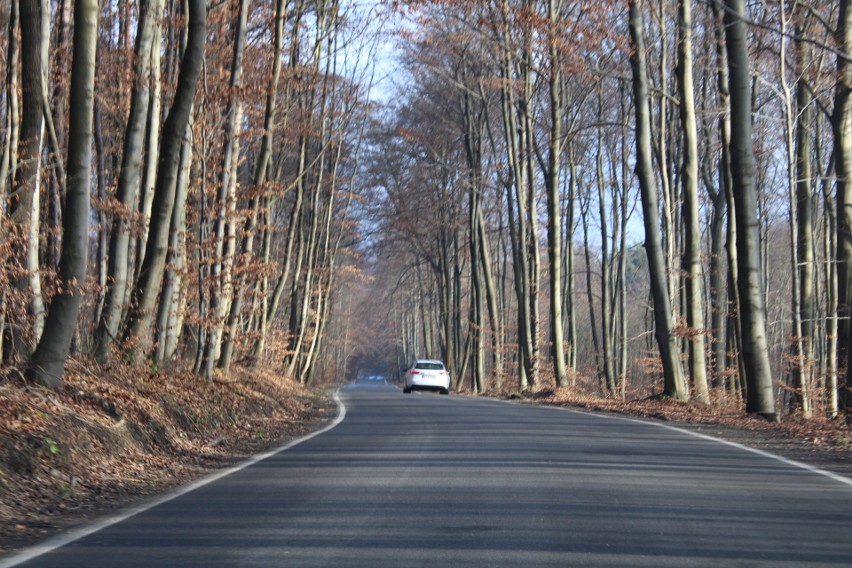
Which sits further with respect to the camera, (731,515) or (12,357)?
(12,357)

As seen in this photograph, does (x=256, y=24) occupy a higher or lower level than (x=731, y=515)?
higher

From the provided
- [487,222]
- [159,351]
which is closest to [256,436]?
[159,351]

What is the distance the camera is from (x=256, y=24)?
74.9 ft

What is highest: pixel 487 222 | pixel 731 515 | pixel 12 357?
pixel 487 222

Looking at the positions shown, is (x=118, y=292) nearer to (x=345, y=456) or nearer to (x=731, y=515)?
(x=345, y=456)

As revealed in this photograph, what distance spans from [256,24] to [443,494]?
17137 mm

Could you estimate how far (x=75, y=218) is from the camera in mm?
11375

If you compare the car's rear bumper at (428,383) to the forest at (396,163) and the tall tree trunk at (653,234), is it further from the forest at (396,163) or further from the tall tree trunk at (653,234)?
the tall tree trunk at (653,234)

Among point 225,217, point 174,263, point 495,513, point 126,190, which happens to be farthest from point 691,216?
point 495,513

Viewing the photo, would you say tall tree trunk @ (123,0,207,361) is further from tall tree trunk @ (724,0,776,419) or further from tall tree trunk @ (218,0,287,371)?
tall tree trunk @ (724,0,776,419)

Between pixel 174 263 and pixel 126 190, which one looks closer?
pixel 126 190

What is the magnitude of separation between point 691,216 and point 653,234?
3.65 ft

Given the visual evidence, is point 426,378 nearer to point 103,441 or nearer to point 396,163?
point 396,163

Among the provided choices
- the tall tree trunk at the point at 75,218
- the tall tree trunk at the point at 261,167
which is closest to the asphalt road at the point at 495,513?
the tall tree trunk at the point at 75,218
